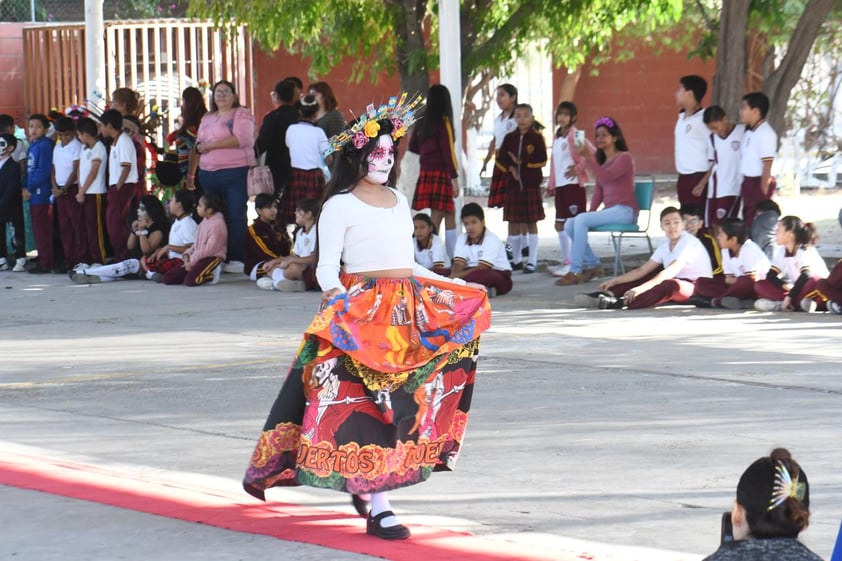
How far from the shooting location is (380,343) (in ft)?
18.2

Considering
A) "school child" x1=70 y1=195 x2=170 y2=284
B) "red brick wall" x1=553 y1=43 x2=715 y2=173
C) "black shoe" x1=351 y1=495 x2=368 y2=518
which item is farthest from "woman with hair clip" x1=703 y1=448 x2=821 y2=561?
"red brick wall" x1=553 y1=43 x2=715 y2=173

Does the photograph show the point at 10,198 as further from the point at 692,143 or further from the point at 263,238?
the point at 692,143

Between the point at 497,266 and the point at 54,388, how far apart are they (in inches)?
202

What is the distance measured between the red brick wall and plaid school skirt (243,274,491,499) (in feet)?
75.3

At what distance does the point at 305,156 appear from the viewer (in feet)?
47.9

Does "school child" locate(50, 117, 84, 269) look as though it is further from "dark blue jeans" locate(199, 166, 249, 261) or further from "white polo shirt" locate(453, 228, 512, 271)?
"white polo shirt" locate(453, 228, 512, 271)

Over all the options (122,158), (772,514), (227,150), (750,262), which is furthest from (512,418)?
(122,158)

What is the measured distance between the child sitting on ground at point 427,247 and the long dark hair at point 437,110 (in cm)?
139

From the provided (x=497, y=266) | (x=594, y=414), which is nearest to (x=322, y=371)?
(x=594, y=414)

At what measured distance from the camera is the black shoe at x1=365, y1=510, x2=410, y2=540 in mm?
5445

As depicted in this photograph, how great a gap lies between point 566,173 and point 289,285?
3.17 meters

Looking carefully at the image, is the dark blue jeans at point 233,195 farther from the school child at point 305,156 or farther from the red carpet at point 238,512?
the red carpet at point 238,512

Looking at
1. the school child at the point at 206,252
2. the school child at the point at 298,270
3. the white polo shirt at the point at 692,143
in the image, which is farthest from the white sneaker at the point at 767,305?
the school child at the point at 206,252

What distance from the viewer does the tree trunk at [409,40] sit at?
632 inches
